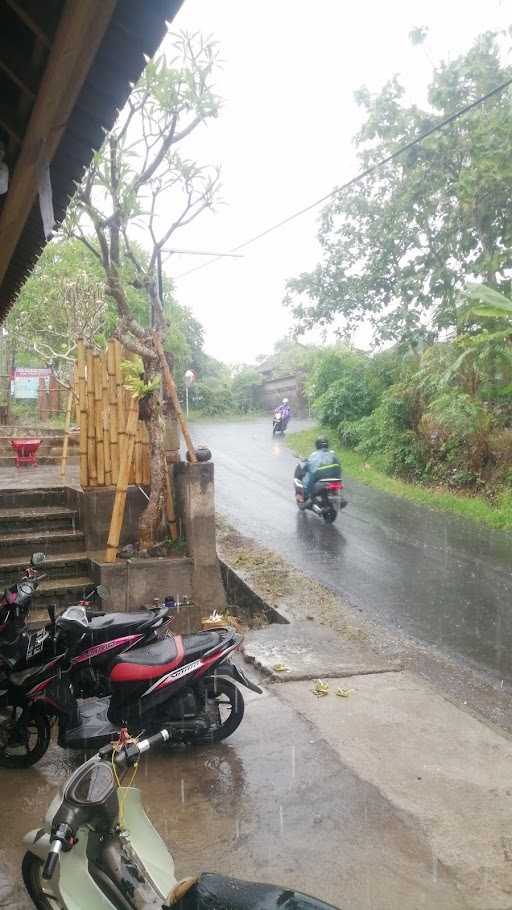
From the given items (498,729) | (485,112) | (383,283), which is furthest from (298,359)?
(498,729)

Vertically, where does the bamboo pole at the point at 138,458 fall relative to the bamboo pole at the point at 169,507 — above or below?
above

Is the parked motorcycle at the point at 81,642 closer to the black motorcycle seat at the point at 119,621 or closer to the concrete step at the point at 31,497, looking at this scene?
the black motorcycle seat at the point at 119,621

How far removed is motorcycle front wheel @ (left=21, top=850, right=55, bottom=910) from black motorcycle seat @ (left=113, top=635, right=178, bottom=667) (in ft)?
4.46

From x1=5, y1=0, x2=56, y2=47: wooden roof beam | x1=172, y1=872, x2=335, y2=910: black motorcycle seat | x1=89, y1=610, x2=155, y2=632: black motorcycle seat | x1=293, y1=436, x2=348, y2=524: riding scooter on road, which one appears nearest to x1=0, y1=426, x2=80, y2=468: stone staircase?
x1=293, y1=436, x2=348, y2=524: riding scooter on road

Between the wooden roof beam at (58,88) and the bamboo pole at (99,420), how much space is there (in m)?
4.15

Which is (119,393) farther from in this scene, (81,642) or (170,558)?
(81,642)

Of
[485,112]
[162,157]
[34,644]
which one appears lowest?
[34,644]

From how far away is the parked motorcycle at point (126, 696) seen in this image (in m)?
4.24

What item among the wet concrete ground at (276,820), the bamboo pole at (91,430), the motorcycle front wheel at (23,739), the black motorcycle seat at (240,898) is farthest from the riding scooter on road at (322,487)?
the black motorcycle seat at (240,898)

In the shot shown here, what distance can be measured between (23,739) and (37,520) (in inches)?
165

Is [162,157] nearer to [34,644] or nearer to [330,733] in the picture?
[34,644]

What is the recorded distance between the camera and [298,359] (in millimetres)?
43031

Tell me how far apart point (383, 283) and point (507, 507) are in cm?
908

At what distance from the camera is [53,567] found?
7566 millimetres
